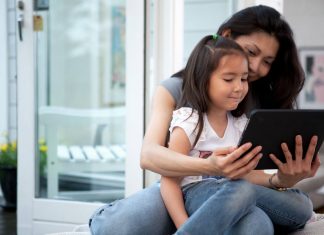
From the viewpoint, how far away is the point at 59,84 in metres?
3.15

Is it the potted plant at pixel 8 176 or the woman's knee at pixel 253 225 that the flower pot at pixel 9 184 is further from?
the woman's knee at pixel 253 225

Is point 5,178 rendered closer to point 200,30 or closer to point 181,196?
point 200,30

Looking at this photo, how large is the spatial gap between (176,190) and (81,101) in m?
1.88

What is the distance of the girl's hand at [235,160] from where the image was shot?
4.05 feet

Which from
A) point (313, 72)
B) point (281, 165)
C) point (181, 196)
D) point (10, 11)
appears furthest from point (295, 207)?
point (313, 72)

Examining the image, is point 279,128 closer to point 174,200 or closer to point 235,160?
point 235,160

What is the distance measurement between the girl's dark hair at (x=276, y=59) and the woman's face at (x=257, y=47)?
14 millimetres

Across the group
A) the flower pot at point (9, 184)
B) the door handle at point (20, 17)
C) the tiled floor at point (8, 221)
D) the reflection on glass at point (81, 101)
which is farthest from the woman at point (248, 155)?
the flower pot at point (9, 184)

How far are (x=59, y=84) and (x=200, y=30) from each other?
37.2 inches

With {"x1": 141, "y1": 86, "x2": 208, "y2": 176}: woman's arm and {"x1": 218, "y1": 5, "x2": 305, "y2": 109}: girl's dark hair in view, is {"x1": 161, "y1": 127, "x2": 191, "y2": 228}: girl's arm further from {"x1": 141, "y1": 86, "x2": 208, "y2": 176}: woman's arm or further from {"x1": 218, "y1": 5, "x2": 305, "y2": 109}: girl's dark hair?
{"x1": 218, "y1": 5, "x2": 305, "y2": 109}: girl's dark hair

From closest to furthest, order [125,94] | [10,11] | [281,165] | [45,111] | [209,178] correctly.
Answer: [281,165] → [209,178] → [125,94] → [45,111] → [10,11]

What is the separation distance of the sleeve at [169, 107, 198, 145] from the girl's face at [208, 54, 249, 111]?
0.27ft

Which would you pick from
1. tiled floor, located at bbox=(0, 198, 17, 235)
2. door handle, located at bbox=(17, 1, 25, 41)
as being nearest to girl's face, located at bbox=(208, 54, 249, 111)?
door handle, located at bbox=(17, 1, 25, 41)

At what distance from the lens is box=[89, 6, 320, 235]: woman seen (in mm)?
1320
